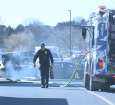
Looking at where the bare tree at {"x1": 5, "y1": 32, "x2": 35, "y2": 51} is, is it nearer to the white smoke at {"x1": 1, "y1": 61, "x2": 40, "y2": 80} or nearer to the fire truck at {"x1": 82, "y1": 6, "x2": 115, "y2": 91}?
the white smoke at {"x1": 1, "y1": 61, "x2": 40, "y2": 80}

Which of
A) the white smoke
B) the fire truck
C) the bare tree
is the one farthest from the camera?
the bare tree

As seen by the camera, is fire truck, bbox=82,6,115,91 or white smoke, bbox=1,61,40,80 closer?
fire truck, bbox=82,6,115,91

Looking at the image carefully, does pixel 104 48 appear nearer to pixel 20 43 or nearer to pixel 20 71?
pixel 20 71

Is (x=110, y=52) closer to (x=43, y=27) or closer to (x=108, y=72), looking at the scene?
(x=108, y=72)

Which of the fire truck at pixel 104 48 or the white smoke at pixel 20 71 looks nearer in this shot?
the fire truck at pixel 104 48

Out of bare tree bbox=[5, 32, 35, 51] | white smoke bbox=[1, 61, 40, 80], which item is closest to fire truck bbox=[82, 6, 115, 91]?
white smoke bbox=[1, 61, 40, 80]

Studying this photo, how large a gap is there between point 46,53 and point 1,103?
6.00 metres

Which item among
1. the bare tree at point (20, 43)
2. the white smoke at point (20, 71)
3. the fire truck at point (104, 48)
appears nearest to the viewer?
the fire truck at point (104, 48)

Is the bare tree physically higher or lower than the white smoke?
higher

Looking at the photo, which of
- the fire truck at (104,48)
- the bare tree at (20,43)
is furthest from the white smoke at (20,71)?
the bare tree at (20,43)

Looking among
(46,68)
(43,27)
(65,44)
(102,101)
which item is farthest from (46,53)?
(43,27)

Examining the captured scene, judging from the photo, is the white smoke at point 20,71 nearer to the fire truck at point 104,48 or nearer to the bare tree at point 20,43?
the fire truck at point 104,48

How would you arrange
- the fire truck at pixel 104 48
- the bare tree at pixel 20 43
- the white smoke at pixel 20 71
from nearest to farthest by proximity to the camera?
the fire truck at pixel 104 48 → the white smoke at pixel 20 71 → the bare tree at pixel 20 43

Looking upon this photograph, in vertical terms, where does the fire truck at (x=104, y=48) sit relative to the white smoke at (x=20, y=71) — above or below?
above
